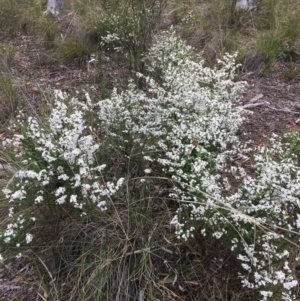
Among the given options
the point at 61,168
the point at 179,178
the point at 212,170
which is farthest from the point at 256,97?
the point at 61,168

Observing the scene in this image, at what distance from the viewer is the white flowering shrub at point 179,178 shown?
6.00 ft

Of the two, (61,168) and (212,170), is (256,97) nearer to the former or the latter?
(212,170)

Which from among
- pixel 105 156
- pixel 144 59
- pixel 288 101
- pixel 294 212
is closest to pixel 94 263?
pixel 105 156

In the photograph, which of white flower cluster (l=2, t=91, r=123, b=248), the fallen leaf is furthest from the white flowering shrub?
the fallen leaf

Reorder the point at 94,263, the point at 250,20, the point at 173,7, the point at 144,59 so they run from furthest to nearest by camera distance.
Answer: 1. the point at 173,7
2. the point at 250,20
3. the point at 144,59
4. the point at 94,263

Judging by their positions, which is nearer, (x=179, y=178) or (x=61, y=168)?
(x=61, y=168)

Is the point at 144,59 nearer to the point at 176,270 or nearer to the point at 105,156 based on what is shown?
the point at 105,156

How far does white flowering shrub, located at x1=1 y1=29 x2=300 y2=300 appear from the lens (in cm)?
183

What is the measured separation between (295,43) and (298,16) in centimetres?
31

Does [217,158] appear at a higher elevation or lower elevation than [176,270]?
higher

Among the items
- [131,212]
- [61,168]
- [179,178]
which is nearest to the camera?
[61,168]

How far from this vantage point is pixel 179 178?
2010mm

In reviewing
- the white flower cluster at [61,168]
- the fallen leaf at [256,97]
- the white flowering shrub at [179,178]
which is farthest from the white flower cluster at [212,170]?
the fallen leaf at [256,97]

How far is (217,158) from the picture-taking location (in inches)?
83.7
